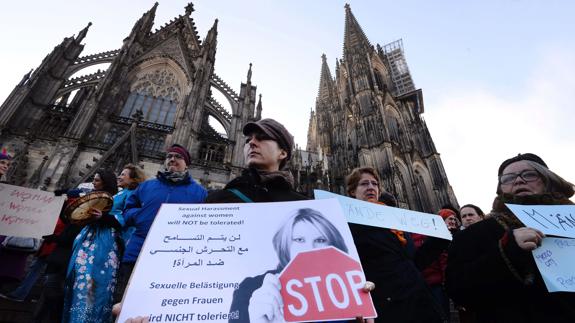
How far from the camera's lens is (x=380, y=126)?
21.3 meters

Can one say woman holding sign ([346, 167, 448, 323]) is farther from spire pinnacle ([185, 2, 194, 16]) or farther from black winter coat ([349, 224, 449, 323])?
spire pinnacle ([185, 2, 194, 16])

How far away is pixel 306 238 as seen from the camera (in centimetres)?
130

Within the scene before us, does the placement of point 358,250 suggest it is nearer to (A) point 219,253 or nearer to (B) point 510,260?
(B) point 510,260

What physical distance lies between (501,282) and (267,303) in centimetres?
138

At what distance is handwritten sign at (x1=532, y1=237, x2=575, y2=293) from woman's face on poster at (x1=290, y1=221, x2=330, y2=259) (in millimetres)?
1156

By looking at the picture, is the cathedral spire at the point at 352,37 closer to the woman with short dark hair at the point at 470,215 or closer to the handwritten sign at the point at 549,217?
the woman with short dark hair at the point at 470,215

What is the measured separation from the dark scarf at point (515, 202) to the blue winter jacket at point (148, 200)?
262 centimetres

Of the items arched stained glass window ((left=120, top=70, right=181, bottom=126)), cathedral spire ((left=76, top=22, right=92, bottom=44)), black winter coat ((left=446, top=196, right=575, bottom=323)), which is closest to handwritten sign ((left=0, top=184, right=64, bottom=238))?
black winter coat ((left=446, top=196, right=575, bottom=323))

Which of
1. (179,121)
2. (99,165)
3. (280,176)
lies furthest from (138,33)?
(280,176)

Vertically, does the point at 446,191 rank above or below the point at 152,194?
above

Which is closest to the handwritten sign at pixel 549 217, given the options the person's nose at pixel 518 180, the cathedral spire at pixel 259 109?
the person's nose at pixel 518 180

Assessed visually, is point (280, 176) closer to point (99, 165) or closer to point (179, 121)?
point (99, 165)

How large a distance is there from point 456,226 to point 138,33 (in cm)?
2103

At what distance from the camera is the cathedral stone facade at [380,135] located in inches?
739
